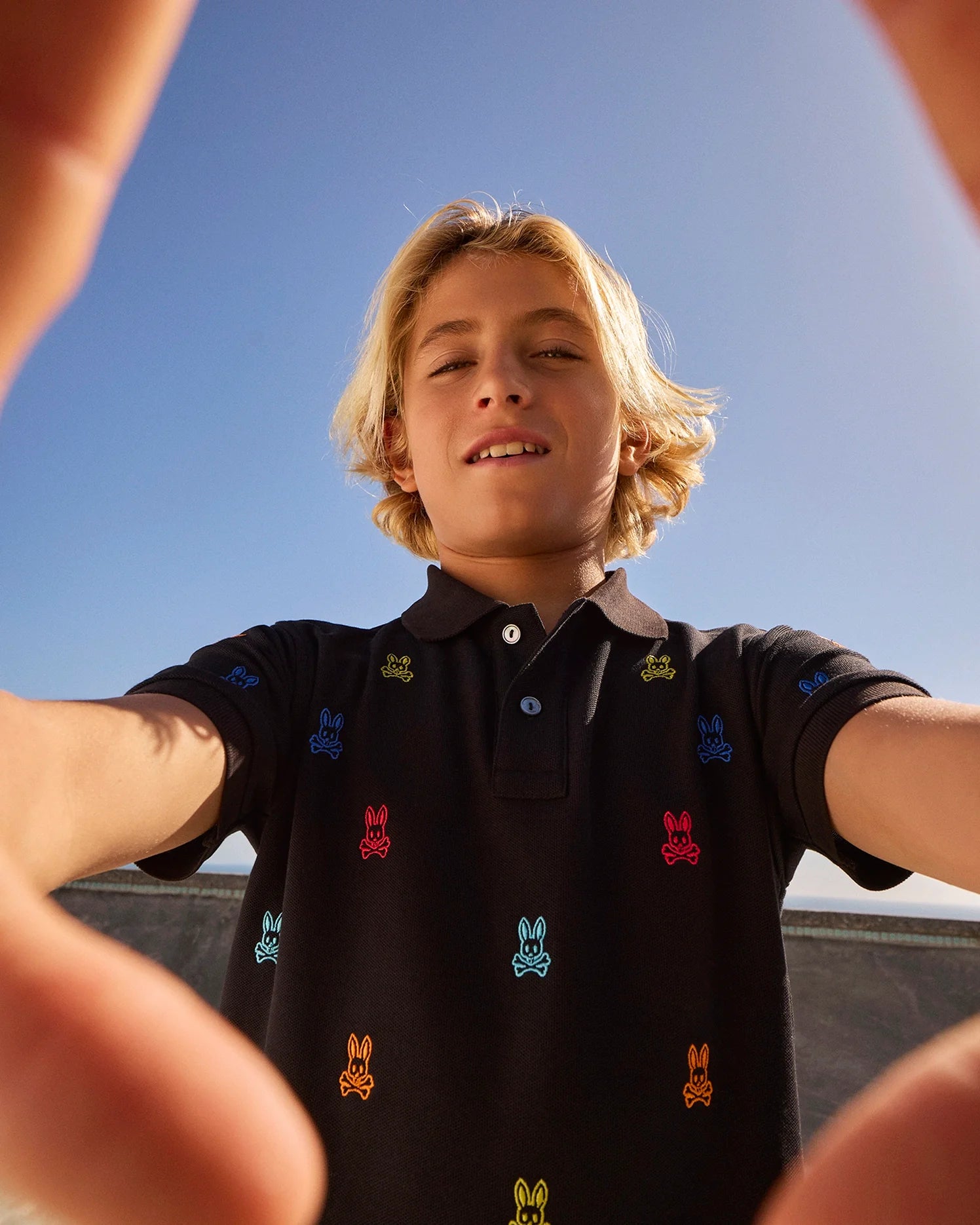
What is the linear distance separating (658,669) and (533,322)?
15.8 inches

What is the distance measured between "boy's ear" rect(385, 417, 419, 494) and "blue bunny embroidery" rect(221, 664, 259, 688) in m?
0.47

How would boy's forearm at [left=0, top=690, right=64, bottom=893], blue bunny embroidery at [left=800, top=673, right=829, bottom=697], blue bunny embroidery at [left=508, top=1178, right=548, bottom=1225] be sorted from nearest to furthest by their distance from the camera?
boy's forearm at [left=0, top=690, right=64, bottom=893], blue bunny embroidery at [left=508, top=1178, right=548, bottom=1225], blue bunny embroidery at [left=800, top=673, right=829, bottom=697]

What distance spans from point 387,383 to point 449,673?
0.49m

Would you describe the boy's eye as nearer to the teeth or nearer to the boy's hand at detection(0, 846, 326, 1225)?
the teeth

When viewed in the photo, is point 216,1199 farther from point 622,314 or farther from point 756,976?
point 622,314

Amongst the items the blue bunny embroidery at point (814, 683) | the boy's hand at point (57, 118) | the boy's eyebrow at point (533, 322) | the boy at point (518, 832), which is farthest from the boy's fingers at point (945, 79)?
the boy's eyebrow at point (533, 322)

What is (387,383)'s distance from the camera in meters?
1.06

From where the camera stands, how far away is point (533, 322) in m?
0.85

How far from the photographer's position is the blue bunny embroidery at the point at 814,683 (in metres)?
0.61

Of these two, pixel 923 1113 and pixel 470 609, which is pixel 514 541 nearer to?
pixel 470 609

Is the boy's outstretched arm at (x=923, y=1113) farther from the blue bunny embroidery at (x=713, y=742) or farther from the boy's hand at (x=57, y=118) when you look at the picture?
the blue bunny embroidery at (x=713, y=742)

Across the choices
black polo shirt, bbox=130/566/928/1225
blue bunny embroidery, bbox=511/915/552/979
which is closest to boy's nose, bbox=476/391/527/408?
black polo shirt, bbox=130/566/928/1225

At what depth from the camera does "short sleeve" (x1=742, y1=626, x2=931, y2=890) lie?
568mm

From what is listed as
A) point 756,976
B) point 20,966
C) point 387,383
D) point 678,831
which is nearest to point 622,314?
point 387,383
